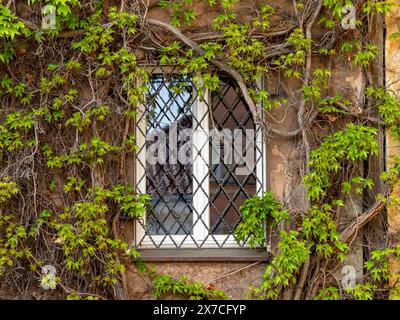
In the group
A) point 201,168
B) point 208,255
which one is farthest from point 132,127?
point 208,255

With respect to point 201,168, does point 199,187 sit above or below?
below

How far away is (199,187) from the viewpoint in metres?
5.10

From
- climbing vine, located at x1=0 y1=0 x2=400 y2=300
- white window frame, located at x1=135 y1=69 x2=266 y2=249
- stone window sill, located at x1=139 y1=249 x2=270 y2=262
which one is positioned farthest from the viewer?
white window frame, located at x1=135 y1=69 x2=266 y2=249

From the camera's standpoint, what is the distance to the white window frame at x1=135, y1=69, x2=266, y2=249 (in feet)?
16.6

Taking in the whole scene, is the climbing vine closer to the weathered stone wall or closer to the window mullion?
the weathered stone wall

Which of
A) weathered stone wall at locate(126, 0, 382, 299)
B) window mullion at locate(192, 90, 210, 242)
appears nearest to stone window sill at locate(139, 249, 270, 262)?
weathered stone wall at locate(126, 0, 382, 299)

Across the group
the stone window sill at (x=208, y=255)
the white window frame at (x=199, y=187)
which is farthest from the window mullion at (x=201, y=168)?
the stone window sill at (x=208, y=255)

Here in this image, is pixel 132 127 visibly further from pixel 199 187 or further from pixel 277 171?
pixel 277 171

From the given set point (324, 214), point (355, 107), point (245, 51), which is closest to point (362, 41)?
point (355, 107)

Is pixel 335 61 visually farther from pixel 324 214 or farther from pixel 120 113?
pixel 120 113

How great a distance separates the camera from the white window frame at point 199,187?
16.6ft

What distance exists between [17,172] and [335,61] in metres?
3.13

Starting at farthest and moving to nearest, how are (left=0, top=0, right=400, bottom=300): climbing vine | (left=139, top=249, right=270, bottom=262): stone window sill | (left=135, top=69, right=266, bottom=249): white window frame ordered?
(left=135, top=69, right=266, bottom=249): white window frame → (left=139, top=249, right=270, bottom=262): stone window sill → (left=0, top=0, right=400, bottom=300): climbing vine

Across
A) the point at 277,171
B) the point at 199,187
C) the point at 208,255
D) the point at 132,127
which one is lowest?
the point at 208,255
